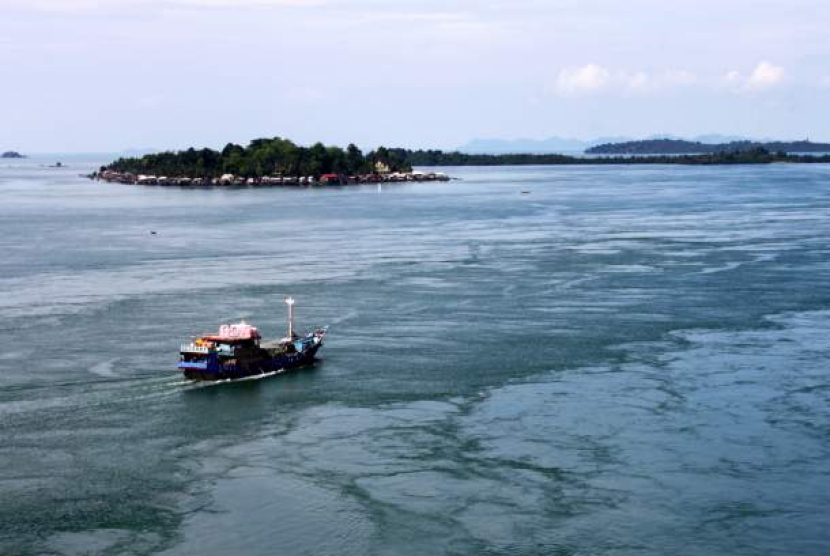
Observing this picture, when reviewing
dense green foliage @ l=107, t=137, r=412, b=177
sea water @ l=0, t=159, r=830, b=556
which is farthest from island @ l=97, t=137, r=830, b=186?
sea water @ l=0, t=159, r=830, b=556

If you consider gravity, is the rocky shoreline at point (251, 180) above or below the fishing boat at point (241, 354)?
above

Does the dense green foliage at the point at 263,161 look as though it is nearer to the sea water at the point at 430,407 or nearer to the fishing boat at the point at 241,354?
the sea water at the point at 430,407

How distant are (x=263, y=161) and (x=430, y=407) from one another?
129 meters

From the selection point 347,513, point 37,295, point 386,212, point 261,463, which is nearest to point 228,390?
point 261,463

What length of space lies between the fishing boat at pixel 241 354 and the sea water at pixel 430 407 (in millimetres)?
542

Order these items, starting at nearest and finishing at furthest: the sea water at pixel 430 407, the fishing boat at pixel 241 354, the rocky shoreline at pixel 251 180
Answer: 1. the sea water at pixel 430 407
2. the fishing boat at pixel 241 354
3. the rocky shoreline at pixel 251 180

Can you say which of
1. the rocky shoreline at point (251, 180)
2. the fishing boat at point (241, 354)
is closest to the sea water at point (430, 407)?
the fishing boat at point (241, 354)

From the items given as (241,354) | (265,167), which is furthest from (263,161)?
(241,354)

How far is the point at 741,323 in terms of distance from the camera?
40.3 m

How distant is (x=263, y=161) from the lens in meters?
156

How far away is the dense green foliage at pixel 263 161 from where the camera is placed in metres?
155

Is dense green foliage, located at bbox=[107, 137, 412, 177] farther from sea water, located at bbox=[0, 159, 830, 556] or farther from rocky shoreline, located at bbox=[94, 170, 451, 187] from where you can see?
sea water, located at bbox=[0, 159, 830, 556]

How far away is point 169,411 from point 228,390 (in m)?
3.04

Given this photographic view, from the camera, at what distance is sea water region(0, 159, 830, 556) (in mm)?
22594
